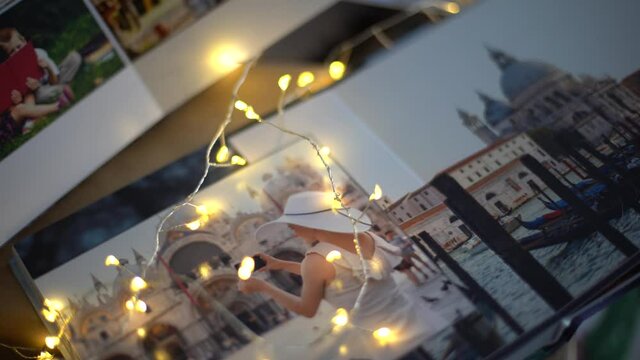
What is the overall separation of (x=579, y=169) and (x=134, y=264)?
2.39 ft

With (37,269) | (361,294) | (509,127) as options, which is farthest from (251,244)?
(509,127)

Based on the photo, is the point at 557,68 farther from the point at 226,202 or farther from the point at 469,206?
the point at 226,202

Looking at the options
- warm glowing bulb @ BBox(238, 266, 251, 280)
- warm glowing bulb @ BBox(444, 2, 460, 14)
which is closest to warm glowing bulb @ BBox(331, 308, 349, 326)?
warm glowing bulb @ BBox(238, 266, 251, 280)

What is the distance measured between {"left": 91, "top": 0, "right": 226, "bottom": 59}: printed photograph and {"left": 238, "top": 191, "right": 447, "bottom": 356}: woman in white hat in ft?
1.25

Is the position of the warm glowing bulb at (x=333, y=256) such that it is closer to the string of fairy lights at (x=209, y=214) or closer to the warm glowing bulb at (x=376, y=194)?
the string of fairy lights at (x=209, y=214)

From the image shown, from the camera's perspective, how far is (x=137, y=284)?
92cm

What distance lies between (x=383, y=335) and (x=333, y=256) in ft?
0.46

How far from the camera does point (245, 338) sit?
886 mm

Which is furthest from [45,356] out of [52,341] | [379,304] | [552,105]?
[552,105]

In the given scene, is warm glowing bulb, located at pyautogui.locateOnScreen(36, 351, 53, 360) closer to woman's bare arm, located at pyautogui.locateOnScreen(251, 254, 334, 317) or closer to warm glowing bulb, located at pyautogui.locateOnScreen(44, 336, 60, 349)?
warm glowing bulb, located at pyautogui.locateOnScreen(44, 336, 60, 349)

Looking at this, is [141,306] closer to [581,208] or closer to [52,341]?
[52,341]

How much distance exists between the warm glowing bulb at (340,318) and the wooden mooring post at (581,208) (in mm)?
388

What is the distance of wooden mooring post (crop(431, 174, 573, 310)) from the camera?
0.87 meters

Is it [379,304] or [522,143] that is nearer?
[379,304]
